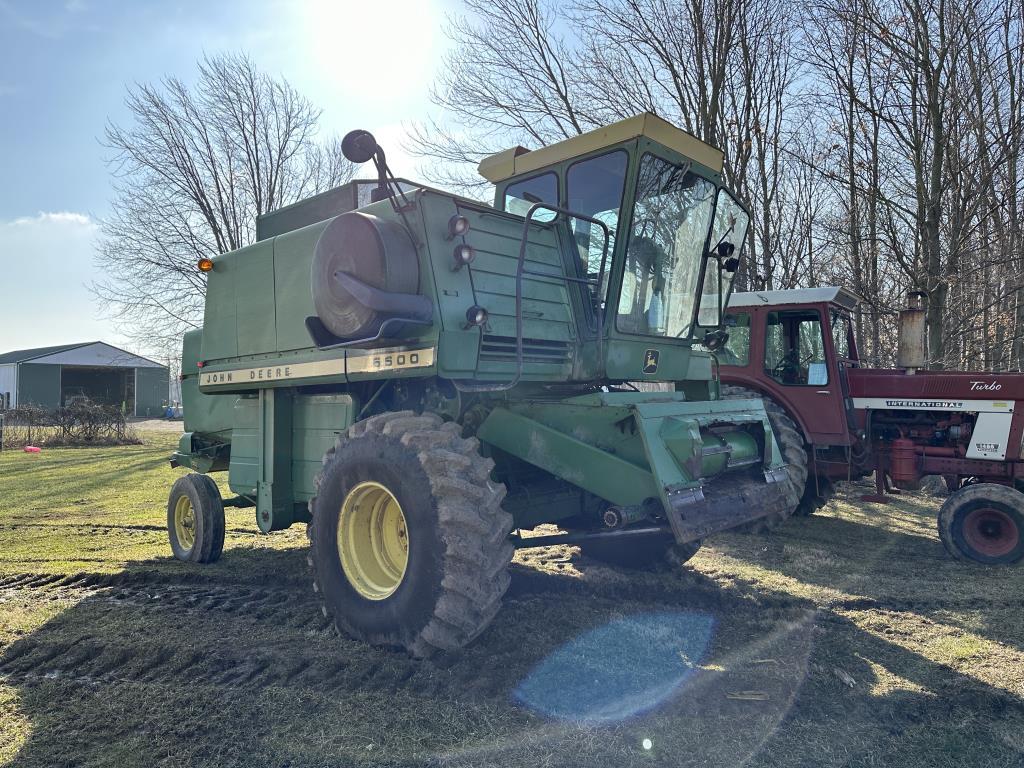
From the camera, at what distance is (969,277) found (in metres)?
10.8

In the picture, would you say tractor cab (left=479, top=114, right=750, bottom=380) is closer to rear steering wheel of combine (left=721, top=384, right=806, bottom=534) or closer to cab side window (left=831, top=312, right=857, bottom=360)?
rear steering wheel of combine (left=721, top=384, right=806, bottom=534)

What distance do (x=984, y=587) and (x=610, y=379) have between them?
3441 mm

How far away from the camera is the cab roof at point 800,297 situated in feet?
26.0

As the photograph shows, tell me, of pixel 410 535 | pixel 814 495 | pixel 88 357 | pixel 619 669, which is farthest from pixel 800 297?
pixel 88 357

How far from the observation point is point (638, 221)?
4855 mm

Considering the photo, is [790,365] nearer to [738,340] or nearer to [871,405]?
[738,340]

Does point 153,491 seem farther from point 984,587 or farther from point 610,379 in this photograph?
point 984,587

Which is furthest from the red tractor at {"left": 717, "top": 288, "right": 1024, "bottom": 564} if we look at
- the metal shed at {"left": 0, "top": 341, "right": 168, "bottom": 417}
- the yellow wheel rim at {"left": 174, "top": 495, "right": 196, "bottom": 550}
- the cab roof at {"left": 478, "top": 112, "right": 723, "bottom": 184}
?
the metal shed at {"left": 0, "top": 341, "right": 168, "bottom": 417}

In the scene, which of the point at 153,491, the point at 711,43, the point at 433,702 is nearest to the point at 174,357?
the point at 153,491

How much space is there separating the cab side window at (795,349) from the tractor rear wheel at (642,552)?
3.54 meters

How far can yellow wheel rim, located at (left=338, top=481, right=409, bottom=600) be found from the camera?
4.10m

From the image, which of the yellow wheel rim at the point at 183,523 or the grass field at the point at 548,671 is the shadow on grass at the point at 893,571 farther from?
the yellow wheel rim at the point at 183,523

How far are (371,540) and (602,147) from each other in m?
3.04

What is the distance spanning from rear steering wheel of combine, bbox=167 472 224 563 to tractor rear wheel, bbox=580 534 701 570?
3.12 m
